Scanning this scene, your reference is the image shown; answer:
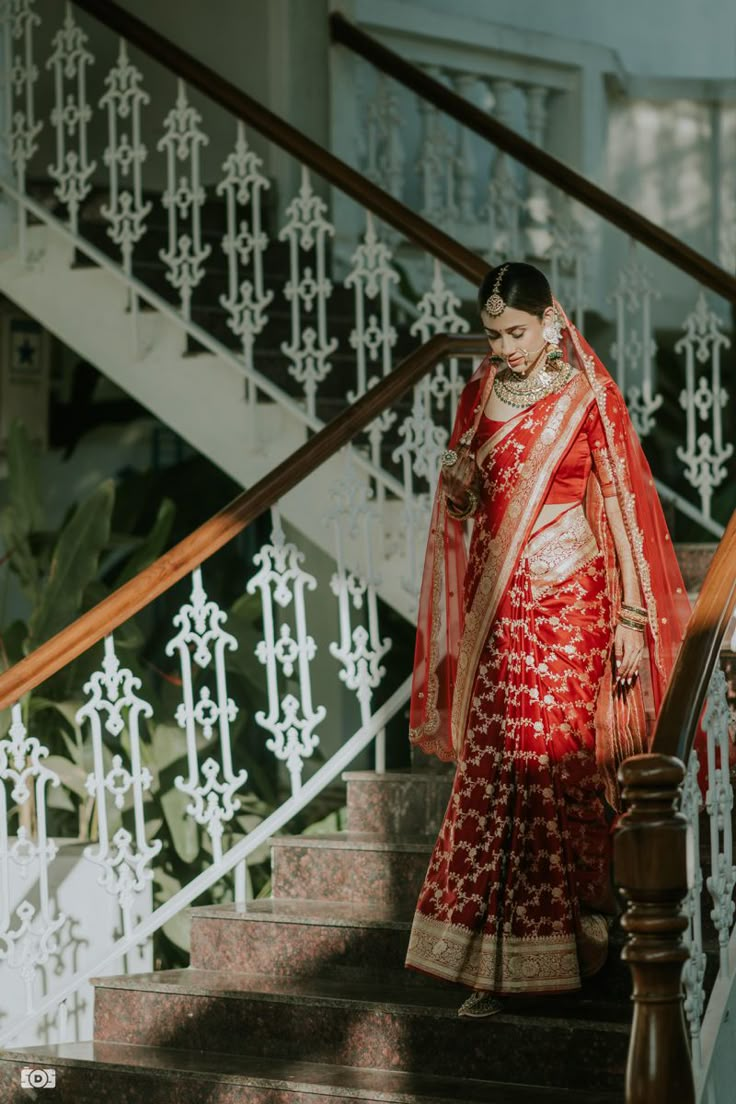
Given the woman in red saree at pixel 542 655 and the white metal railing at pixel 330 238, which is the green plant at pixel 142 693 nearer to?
the white metal railing at pixel 330 238

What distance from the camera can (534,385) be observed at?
10.9ft

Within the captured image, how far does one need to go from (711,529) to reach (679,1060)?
2669 mm

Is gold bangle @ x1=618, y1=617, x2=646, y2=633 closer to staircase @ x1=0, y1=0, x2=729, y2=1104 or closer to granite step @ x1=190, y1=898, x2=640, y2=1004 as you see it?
staircase @ x1=0, y1=0, x2=729, y2=1104

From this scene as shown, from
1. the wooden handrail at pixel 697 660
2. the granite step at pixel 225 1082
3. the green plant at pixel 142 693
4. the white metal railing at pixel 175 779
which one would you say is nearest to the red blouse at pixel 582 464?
the wooden handrail at pixel 697 660

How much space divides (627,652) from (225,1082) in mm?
1167

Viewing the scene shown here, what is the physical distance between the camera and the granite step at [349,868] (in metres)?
3.80

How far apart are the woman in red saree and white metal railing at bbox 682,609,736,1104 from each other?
0.59 feet

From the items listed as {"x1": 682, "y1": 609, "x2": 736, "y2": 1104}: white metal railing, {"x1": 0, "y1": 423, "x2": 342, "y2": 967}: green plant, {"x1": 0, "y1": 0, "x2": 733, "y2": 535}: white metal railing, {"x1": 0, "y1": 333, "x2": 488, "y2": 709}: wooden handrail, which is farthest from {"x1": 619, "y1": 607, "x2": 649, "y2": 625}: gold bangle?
{"x1": 0, "y1": 423, "x2": 342, "y2": 967}: green plant

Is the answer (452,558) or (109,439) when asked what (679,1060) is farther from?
(109,439)

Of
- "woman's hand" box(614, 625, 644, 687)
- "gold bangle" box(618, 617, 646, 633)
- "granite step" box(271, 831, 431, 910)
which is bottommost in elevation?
"granite step" box(271, 831, 431, 910)

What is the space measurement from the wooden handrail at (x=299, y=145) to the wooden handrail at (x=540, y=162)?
534 millimetres

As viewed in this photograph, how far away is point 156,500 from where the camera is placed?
6547 mm

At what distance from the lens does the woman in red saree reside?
315 cm

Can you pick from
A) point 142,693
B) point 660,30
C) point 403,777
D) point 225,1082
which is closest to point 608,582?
point 403,777
